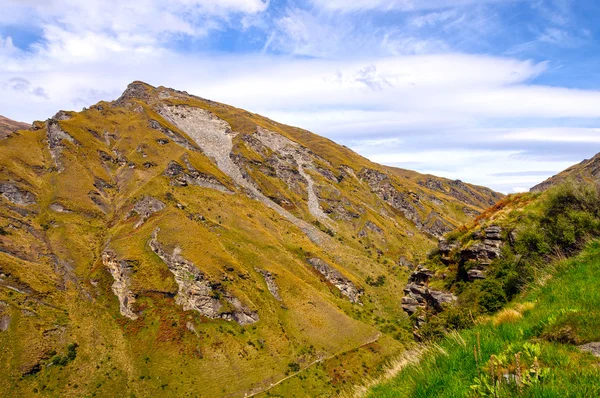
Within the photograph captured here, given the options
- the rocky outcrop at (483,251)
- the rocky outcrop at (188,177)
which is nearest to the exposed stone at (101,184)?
the rocky outcrop at (188,177)

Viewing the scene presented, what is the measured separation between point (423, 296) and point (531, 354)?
3583 cm

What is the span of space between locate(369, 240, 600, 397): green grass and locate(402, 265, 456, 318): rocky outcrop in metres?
29.1

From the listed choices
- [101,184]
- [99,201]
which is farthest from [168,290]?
[101,184]

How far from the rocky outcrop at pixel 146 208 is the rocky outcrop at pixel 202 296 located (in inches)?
1371

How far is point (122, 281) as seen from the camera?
380 feet

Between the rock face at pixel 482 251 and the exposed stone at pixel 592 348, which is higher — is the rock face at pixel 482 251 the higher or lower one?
the lower one

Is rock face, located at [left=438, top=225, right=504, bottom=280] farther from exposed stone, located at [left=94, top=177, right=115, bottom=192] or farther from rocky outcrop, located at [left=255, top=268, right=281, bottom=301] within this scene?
exposed stone, located at [left=94, top=177, right=115, bottom=192]

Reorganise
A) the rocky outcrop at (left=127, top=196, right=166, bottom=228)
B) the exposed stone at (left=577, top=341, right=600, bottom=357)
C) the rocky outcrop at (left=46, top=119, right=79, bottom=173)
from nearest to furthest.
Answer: the exposed stone at (left=577, top=341, right=600, bottom=357), the rocky outcrop at (left=127, top=196, right=166, bottom=228), the rocky outcrop at (left=46, top=119, right=79, bottom=173)

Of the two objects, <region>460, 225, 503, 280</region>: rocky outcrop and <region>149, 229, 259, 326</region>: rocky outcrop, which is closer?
<region>460, 225, 503, 280</region>: rocky outcrop

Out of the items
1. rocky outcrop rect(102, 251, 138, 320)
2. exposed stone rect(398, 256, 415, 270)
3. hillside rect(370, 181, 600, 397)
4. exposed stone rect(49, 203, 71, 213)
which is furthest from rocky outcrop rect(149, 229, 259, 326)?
exposed stone rect(398, 256, 415, 270)

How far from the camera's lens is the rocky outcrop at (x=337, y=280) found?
14485 centimetres

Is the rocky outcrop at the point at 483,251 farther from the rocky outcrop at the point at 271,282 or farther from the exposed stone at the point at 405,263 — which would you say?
the exposed stone at the point at 405,263

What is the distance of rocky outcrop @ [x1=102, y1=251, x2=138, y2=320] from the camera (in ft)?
356

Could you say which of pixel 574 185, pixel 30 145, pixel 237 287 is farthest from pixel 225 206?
pixel 574 185
